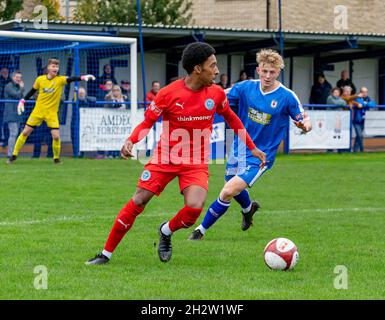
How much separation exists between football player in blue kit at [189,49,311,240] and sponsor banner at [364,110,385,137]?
15388 millimetres

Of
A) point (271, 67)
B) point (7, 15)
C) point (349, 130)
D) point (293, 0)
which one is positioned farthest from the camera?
point (293, 0)

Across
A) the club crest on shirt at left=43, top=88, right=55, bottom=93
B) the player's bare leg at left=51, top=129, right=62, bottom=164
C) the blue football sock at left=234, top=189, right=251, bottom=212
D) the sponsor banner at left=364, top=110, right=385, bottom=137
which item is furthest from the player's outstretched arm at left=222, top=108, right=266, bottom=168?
the sponsor banner at left=364, top=110, right=385, bottom=137

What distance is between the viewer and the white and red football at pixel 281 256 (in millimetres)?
7434

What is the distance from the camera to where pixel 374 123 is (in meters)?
25.1

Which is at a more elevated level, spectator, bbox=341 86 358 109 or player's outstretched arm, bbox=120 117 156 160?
spectator, bbox=341 86 358 109

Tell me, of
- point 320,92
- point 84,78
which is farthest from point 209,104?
point 320,92

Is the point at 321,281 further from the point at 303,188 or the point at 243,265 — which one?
the point at 303,188

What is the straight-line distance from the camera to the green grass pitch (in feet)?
21.6

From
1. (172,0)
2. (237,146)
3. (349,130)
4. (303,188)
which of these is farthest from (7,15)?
(237,146)

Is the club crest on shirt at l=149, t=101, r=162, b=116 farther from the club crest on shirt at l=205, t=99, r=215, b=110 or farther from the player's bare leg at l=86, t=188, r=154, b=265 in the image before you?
the player's bare leg at l=86, t=188, r=154, b=265

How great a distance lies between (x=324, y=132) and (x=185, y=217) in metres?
16.4

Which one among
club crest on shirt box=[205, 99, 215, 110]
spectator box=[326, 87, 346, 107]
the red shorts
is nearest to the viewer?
the red shorts

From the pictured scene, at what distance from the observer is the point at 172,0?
111 feet

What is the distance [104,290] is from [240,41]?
71.8 feet
